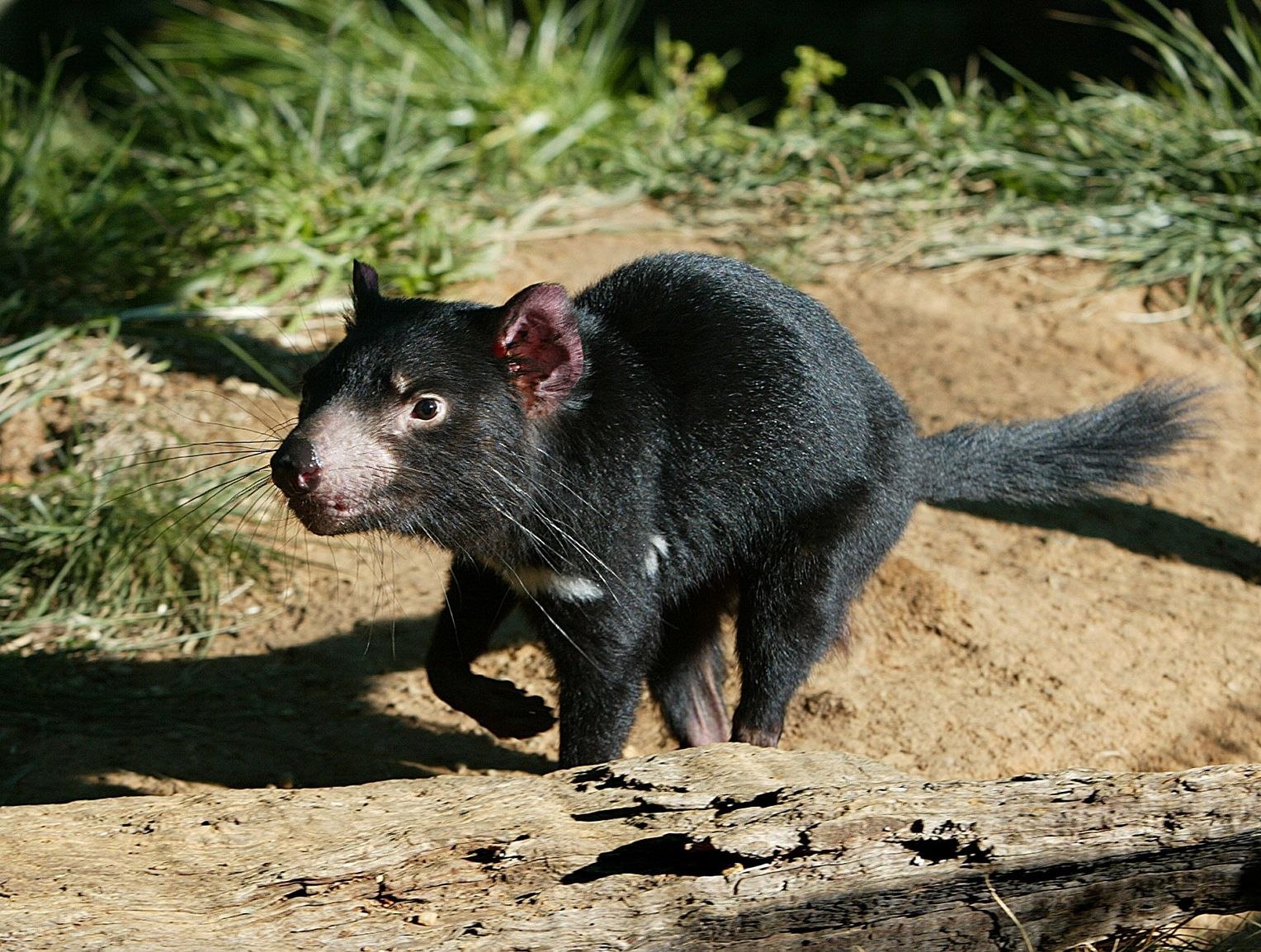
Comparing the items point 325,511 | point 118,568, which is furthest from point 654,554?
point 118,568

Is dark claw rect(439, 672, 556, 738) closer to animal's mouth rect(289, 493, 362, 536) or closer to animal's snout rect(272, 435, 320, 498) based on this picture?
animal's mouth rect(289, 493, 362, 536)

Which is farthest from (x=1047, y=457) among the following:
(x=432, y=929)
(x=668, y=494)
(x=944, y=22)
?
(x=944, y=22)

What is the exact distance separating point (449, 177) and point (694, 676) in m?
3.54

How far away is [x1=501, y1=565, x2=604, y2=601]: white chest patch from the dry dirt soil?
9.5 inches

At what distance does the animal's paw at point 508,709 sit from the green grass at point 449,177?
1208 millimetres

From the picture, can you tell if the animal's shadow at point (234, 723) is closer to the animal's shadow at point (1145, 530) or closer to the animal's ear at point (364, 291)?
the animal's shadow at point (1145, 530)

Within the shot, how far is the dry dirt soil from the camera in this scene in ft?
11.1

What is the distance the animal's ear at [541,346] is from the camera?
2.77 metres

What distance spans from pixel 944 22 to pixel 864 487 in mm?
7431

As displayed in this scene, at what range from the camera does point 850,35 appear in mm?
9953

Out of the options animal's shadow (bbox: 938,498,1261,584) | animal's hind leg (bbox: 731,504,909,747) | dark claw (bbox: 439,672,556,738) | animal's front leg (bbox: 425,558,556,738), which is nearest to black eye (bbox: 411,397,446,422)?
animal's front leg (bbox: 425,558,556,738)

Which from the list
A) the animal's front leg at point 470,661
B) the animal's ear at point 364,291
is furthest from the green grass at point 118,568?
the animal's ear at point 364,291

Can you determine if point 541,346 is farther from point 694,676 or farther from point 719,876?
point 719,876

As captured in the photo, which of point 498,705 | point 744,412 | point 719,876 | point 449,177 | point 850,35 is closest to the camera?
point 719,876
